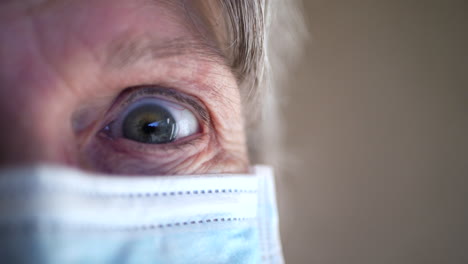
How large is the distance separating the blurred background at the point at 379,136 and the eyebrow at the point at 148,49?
875 millimetres

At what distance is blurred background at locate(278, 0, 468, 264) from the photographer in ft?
3.80

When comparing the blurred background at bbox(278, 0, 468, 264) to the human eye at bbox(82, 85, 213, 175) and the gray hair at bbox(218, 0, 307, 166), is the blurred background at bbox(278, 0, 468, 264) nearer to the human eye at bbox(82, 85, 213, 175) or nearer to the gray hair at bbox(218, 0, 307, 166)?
the gray hair at bbox(218, 0, 307, 166)

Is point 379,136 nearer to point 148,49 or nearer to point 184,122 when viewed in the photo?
point 184,122

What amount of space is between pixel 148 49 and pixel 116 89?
0.08m

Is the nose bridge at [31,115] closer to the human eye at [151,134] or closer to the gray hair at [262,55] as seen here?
the human eye at [151,134]

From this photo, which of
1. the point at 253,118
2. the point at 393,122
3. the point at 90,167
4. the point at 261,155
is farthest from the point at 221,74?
the point at 393,122

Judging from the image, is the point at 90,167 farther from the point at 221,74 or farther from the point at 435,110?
the point at 435,110

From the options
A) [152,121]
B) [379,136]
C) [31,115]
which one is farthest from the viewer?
[379,136]

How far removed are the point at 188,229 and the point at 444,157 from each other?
1.05 meters

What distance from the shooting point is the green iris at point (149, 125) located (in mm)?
577

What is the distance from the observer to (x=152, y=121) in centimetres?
59

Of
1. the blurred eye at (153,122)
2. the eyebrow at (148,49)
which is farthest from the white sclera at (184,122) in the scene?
the eyebrow at (148,49)

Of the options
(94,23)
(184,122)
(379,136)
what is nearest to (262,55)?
(184,122)

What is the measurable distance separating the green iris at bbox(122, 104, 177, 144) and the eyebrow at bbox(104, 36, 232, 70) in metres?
0.11
